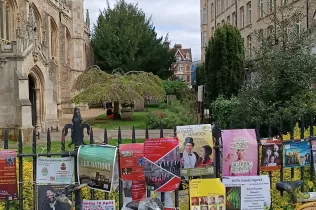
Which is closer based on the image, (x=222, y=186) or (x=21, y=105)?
(x=222, y=186)

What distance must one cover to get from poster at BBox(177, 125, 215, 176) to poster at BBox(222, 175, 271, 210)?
300 mm

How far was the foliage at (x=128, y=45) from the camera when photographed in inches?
1770

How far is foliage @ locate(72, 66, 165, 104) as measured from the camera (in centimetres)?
2581

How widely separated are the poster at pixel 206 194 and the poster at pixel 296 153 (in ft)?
3.10

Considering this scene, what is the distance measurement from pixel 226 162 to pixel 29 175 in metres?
2.57

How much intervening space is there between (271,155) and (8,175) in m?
2.81

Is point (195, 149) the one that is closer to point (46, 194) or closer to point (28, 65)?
point (46, 194)

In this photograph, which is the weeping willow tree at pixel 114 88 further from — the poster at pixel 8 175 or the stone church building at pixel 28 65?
the poster at pixel 8 175

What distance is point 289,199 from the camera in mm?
4348

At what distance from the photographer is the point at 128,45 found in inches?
1772

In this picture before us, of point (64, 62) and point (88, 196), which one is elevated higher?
point (64, 62)

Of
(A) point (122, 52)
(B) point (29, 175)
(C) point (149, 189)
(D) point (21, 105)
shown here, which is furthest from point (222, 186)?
(A) point (122, 52)

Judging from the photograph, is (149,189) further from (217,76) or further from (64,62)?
(64,62)

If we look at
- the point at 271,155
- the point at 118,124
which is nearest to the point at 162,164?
the point at 271,155
